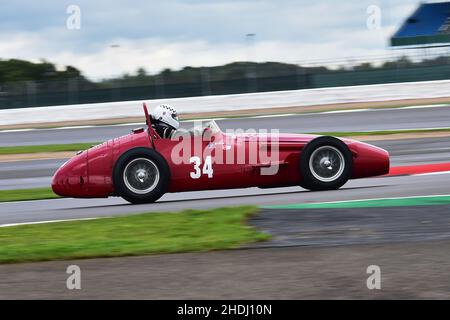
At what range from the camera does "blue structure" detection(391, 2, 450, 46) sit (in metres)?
52.2

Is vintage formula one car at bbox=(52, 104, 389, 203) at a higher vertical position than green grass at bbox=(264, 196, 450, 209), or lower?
higher

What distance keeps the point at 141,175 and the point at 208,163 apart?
86 cm

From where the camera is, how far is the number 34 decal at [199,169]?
10.6 m

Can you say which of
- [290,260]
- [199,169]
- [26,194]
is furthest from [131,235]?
[26,194]

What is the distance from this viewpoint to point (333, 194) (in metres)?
10.7

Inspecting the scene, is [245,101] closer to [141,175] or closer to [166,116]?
[166,116]

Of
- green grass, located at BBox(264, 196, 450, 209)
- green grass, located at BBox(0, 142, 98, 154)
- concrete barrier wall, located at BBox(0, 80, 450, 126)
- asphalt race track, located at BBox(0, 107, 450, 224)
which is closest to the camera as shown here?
green grass, located at BBox(264, 196, 450, 209)

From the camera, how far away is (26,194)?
1363 centimetres

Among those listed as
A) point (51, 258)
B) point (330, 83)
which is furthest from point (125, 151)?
point (330, 83)

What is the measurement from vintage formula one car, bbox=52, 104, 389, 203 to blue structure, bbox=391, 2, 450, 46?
4200 centimetres

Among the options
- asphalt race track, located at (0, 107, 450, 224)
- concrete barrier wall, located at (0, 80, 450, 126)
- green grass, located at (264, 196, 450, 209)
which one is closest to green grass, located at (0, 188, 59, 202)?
asphalt race track, located at (0, 107, 450, 224)

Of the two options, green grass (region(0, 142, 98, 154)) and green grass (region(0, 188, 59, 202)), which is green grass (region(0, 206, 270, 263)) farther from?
green grass (region(0, 142, 98, 154))

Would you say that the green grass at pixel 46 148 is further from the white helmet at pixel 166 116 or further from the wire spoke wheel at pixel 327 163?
the wire spoke wheel at pixel 327 163
